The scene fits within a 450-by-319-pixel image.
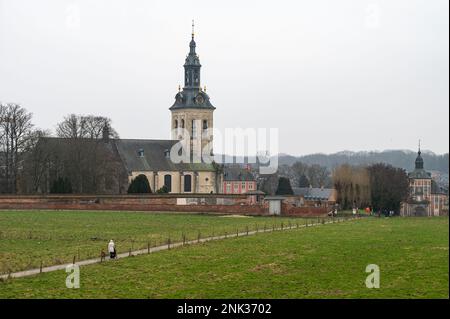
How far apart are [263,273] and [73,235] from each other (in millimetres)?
15761

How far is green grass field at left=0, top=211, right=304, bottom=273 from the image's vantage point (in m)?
28.8

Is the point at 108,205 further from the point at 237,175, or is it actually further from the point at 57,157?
the point at 237,175

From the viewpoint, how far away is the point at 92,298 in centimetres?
2030

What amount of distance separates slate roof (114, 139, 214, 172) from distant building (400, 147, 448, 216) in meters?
24.7

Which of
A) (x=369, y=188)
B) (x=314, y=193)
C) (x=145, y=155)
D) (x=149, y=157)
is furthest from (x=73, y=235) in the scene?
(x=314, y=193)

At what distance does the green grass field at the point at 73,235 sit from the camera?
28750mm

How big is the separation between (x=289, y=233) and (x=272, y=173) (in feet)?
338

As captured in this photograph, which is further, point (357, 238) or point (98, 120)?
point (98, 120)

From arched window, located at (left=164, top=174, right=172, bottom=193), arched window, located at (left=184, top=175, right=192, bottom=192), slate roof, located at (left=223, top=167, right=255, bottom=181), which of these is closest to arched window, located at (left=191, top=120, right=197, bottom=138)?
arched window, located at (left=184, top=175, right=192, bottom=192)

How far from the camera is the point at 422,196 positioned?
11081cm

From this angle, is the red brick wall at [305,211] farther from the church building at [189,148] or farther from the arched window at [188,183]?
the arched window at [188,183]
